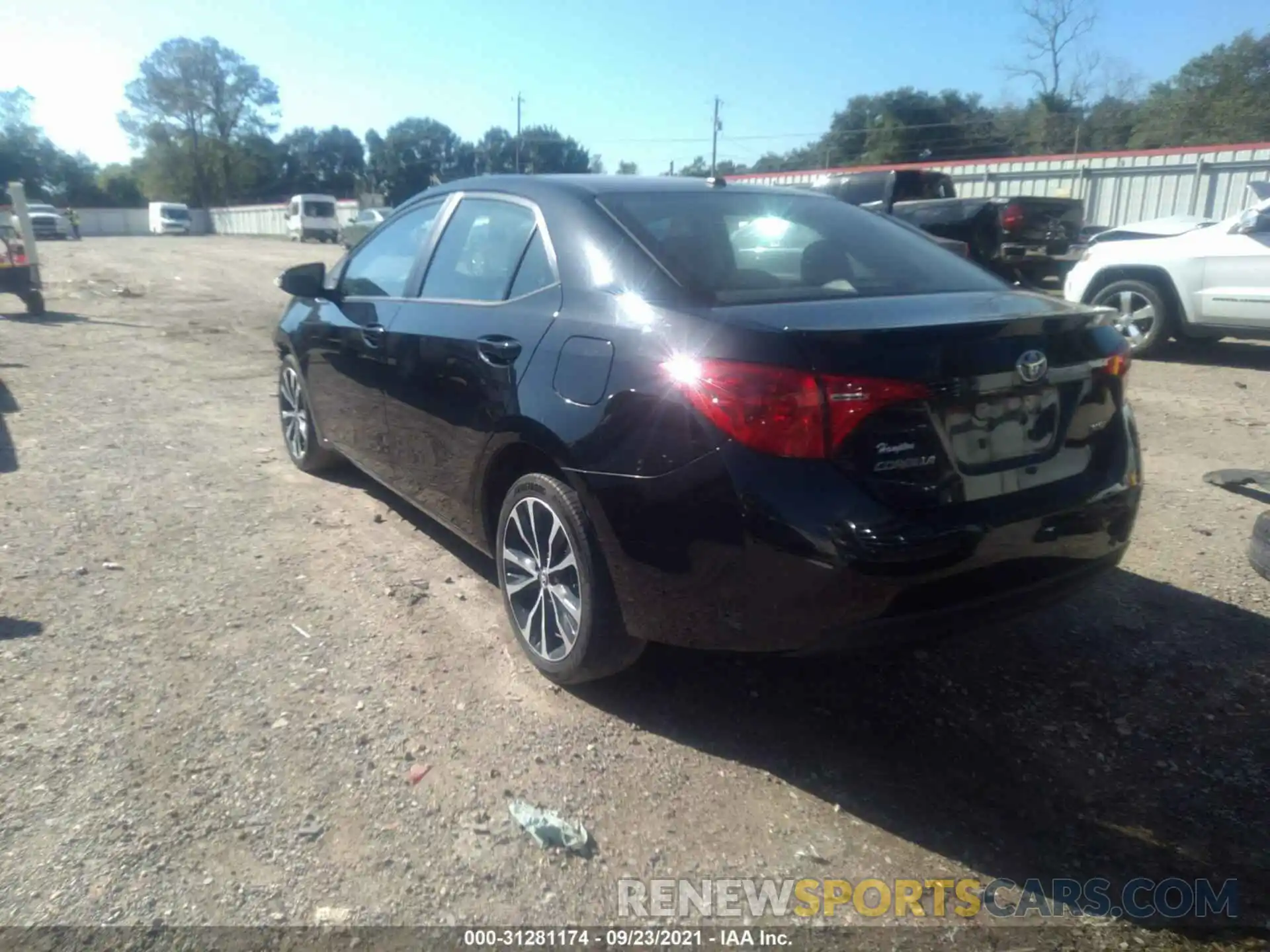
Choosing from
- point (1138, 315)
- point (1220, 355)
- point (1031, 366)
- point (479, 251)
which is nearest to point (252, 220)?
point (1138, 315)

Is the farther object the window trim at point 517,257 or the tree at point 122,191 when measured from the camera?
the tree at point 122,191

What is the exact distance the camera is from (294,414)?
5.82 m

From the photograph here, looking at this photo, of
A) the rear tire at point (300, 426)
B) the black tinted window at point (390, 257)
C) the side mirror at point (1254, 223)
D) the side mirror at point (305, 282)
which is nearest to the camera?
the black tinted window at point (390, 257)

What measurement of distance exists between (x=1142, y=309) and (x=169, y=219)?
59.0 meters

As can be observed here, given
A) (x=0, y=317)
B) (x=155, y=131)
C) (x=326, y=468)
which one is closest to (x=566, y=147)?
(x=155, y=131)

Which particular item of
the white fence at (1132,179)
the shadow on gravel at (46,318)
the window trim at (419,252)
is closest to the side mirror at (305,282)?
the window trim at (419,252)

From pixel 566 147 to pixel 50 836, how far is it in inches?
2908

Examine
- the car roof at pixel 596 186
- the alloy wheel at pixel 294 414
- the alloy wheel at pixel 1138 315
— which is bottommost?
the alloy wheel at pixel 294 414

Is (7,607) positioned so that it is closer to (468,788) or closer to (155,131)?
(468,788)

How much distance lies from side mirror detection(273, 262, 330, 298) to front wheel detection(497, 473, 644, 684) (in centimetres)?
215

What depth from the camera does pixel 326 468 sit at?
578cm

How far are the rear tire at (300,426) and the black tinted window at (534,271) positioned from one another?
236 cm

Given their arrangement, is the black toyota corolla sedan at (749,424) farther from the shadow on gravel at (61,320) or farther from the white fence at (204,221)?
the white fence at (204,221)

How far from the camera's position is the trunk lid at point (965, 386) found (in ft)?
8.11
